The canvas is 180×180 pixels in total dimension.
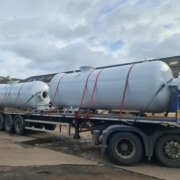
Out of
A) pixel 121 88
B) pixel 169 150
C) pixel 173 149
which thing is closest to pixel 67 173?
pixel 169 150

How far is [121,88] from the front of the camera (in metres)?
6.75

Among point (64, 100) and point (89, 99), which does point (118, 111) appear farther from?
point (64, 100)

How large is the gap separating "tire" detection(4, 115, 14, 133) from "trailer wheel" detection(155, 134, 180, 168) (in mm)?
8694

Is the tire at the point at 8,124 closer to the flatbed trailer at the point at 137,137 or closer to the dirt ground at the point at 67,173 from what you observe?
the flatbed trailer at the point at 137,137

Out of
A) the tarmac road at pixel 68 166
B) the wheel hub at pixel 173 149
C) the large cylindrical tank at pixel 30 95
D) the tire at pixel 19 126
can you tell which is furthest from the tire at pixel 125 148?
the tire at pixel 19 126

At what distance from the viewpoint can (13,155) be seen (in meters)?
6.90

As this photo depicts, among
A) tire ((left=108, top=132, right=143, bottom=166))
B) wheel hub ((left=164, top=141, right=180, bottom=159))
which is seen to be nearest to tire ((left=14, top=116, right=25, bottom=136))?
tire ((left=108, top=132, right=143, bottom=166))

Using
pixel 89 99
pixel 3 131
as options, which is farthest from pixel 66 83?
pixel 3 131

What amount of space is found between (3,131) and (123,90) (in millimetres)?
9059

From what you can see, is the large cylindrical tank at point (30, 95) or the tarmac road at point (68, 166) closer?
the tarmac road at point (68, 166)

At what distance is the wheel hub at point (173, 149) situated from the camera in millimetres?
5574

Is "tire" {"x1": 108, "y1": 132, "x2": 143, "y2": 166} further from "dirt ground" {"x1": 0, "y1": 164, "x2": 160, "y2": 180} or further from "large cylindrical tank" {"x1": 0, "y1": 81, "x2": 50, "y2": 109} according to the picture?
"large cylindrical tank" {"x1": 0, "y1": 81, "x2": 50, "y2": 109}

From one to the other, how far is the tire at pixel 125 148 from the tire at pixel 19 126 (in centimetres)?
630

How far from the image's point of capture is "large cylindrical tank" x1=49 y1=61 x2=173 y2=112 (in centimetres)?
612
